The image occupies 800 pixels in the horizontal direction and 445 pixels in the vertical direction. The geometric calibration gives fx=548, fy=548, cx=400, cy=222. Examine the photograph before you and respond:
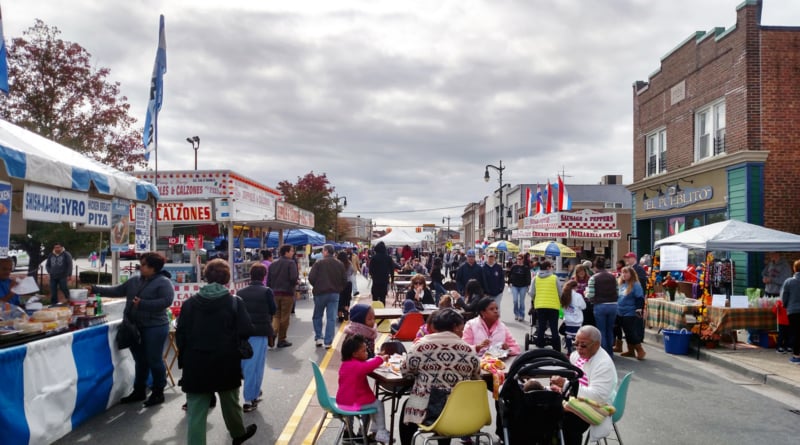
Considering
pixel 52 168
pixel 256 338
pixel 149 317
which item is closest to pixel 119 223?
pixel 52 168

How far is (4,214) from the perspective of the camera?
5.79 metres

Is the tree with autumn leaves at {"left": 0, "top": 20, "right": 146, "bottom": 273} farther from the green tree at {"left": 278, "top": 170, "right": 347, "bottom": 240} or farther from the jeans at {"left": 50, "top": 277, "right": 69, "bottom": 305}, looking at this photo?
the green tree at {"left": 278, "top": 170, "right": 347, "bottom": 240}

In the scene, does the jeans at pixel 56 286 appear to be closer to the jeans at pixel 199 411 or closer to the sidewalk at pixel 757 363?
the jeans at pixel 199 411

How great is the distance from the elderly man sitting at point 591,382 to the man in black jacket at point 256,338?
3.45m

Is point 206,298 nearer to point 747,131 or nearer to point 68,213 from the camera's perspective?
point 68,213

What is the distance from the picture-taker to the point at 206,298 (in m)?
4.96

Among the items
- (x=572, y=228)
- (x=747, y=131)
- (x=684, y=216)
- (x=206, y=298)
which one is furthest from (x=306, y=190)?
(x=206, y=298)

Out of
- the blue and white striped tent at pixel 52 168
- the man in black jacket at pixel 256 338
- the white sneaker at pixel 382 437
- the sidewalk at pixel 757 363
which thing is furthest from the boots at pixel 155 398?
the sidewalk at pixel 757 363

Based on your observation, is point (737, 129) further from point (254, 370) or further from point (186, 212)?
point (254, 370)

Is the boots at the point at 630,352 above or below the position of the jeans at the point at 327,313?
below

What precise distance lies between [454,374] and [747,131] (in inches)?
603

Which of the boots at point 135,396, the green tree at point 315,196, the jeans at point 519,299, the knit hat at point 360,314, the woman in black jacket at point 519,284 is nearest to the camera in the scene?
the knit hat at point 360,314

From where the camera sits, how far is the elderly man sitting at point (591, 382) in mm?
4473

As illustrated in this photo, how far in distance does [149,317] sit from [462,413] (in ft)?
13.5
